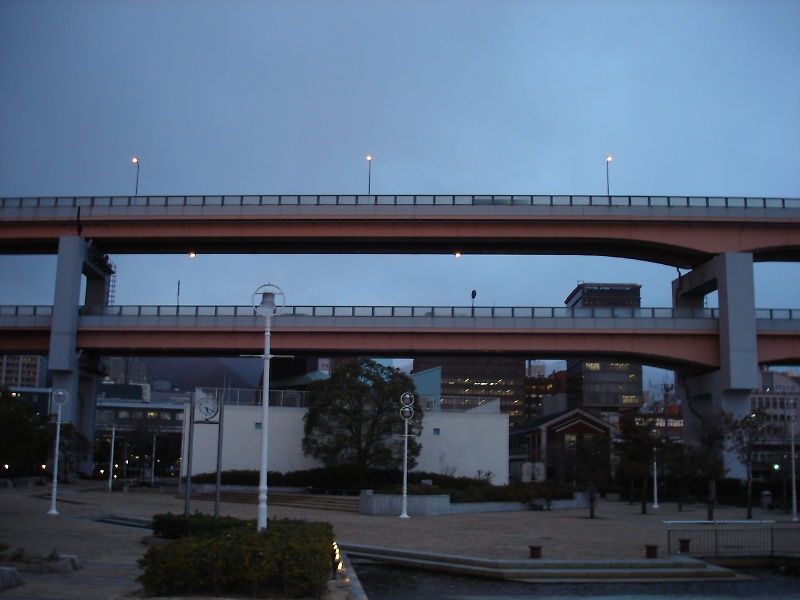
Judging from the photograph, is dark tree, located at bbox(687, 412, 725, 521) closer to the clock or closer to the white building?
the white building

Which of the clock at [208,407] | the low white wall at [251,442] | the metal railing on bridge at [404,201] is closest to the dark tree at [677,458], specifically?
the metal railing on bridge at [404,201]

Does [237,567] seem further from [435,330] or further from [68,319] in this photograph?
[68,319]

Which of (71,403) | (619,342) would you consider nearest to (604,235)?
(619,342)

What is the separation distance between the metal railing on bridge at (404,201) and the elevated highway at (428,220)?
0.07 meters

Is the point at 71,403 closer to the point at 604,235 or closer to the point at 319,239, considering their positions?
the point at 319,239

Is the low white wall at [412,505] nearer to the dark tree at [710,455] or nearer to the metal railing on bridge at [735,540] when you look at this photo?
the dark tree at [710,455]

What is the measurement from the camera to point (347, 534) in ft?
86.8

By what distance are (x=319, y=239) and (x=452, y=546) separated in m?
32.7

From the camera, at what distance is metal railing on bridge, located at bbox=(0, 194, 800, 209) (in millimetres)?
51500

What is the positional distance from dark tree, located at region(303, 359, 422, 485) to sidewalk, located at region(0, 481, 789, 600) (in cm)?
956

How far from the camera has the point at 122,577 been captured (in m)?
15.8


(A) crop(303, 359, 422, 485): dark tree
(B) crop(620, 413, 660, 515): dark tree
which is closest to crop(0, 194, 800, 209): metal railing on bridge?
(A) crop(303, 359, 422, 485): dark tree

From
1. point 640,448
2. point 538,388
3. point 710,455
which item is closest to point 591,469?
point 710,455

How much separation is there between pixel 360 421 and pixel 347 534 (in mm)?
21374
